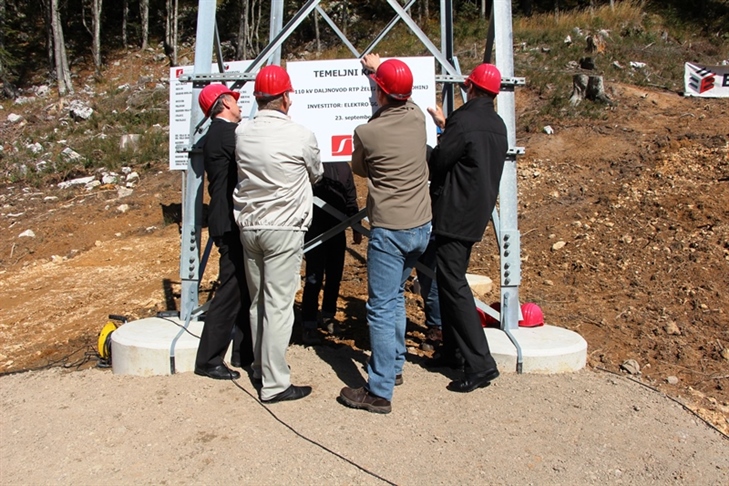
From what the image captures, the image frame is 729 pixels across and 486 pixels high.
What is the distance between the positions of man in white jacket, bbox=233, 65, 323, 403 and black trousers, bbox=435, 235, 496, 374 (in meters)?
0.93

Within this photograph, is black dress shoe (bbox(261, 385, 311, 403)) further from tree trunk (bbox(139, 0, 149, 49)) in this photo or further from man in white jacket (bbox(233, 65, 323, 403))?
tree trunk (bbox(139, 0, 149, 49))

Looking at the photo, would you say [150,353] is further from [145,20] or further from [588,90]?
[145,20]

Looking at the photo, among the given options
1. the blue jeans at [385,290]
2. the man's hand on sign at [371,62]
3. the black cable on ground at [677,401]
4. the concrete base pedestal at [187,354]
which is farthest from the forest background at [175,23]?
the blue jeans at [385,290]

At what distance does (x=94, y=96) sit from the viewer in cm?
2170

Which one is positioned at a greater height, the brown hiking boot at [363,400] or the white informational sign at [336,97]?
the white informational sign at [336,97]

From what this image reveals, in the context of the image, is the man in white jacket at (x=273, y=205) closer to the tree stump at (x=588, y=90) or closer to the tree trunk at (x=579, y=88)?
the tree stump at (x=588, y=90)

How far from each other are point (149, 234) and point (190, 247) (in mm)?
5525

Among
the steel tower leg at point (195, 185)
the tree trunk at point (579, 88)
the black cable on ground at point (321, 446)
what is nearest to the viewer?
the black cable on ground at point (321, 446)

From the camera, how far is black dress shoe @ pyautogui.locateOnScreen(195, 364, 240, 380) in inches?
182

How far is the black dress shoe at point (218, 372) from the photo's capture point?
462 cm

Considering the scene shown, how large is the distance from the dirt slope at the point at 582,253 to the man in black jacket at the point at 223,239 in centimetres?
137

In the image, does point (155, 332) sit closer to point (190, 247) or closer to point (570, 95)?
point (190, 247)

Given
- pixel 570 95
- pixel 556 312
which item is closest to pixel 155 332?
pixel 556 312

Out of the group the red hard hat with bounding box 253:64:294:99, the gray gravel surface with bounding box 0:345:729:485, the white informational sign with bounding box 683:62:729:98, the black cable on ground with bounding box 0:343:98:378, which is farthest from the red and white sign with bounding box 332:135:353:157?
the white informational sign with bounding box 683:62:729:98
